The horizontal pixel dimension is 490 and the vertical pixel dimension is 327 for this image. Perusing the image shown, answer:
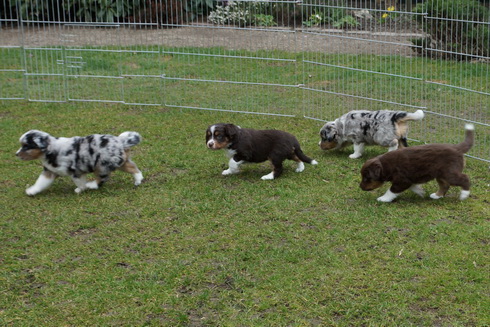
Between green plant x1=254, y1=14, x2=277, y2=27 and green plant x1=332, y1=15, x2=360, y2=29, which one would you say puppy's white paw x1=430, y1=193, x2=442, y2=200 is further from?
green plant x1=254, y1=14, x2=277, y2=27

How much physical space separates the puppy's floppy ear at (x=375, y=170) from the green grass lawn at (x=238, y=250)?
0.33 metres

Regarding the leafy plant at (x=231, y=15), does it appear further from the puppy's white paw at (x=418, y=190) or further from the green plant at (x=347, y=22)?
the puppy's white paw at (x=418, y=190)

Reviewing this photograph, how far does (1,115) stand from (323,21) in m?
6.16

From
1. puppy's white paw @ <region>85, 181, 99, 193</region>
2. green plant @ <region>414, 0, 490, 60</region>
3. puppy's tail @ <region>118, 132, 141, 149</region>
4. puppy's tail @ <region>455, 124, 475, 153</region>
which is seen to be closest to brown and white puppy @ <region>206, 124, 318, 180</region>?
puppy's tail @ <region>118, 132, 141, 149</region>

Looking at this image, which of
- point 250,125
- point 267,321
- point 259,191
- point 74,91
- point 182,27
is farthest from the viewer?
point 74,91

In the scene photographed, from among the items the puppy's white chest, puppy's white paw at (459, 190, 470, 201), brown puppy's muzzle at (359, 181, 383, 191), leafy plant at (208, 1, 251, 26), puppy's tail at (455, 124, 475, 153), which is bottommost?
puppy's white paw at (459, 190, 470, 201)

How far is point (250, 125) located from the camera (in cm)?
1091

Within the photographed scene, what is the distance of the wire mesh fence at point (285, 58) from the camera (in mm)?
9828

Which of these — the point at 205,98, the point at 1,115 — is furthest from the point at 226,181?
the point at 1,115

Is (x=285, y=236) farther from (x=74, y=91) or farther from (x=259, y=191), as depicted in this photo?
(x=74, y=91)

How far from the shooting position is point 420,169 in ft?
23.9

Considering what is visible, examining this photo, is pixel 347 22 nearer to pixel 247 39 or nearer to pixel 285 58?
pixel 285 58

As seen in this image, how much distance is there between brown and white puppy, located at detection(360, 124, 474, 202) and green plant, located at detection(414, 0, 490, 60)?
2378 mm

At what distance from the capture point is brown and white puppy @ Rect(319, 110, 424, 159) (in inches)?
347
